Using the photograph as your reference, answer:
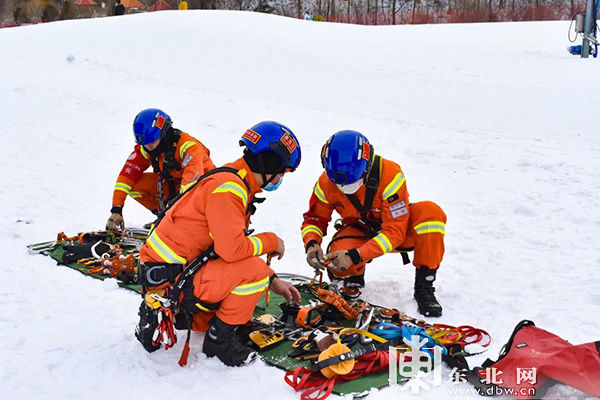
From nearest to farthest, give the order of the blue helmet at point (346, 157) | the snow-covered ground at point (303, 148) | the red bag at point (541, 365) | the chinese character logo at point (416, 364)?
the red bag at point (541, 365) < the chinese character logo at point (416, 364) < the snow-covered ground at point (303, 148) < the blue helmet at point (346, 157)

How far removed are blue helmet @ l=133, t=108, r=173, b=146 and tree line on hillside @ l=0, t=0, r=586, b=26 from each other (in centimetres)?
2922

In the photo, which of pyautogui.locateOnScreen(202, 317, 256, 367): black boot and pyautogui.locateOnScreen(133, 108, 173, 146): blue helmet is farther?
pyautogui.locateOnScreen(133, 108, 173, 146): blue helmet

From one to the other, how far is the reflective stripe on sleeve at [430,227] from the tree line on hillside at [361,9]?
30.5 metres

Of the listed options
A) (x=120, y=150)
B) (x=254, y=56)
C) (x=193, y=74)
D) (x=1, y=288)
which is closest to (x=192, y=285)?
(x=1, y=288)

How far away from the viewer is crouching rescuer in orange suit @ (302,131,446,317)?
429 cm

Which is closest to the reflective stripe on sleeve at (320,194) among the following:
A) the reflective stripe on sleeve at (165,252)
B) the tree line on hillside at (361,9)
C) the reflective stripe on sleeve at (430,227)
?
the reflective stripe on sleeve at (430,227)

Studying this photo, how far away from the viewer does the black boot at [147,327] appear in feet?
11.9

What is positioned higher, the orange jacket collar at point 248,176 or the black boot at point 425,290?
the orange jacket collar at point 248,176

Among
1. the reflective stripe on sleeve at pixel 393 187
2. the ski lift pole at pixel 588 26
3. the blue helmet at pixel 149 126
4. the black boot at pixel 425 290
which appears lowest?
the black boot at pixel 425 290

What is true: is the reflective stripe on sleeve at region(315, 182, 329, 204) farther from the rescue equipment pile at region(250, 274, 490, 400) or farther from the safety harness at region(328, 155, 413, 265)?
the rescue equipment pile at region(250, 274, 490, 400)

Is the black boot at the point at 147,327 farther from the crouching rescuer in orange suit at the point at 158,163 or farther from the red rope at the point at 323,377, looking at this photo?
the crouching rescuer in orange suit at the point at 158,163

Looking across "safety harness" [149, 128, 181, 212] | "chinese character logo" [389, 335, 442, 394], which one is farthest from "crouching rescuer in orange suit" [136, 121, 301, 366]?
"safety harness" [149, 128, 181, 212]

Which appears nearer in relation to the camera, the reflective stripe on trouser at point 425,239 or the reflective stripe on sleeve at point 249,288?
the reflective stripe on sleeve at point 249,288

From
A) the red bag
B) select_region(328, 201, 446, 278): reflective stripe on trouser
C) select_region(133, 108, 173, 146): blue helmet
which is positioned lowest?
the red bag
